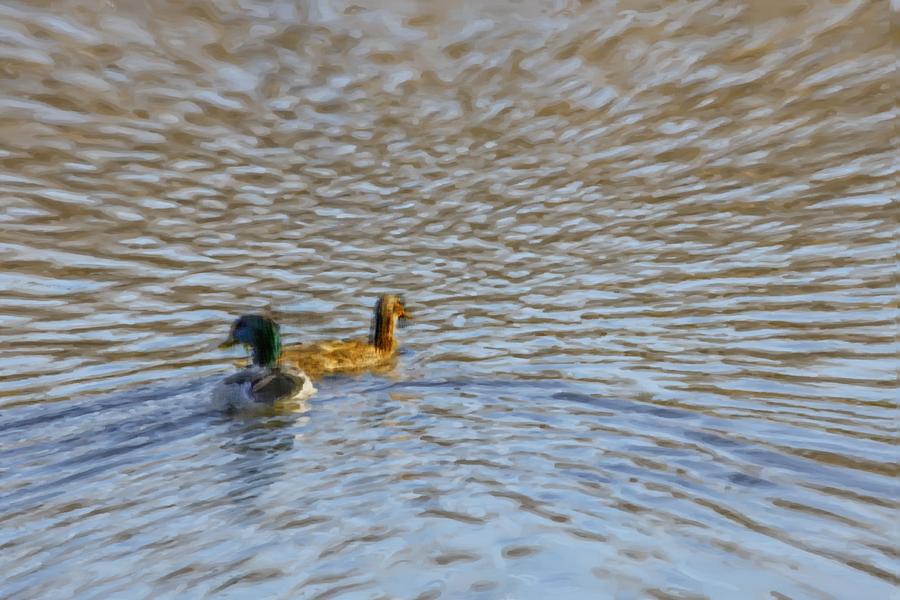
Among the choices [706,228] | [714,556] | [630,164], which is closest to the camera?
[714,556]

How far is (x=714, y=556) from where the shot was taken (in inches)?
115

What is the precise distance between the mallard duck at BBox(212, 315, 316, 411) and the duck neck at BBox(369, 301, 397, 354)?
2.34ft

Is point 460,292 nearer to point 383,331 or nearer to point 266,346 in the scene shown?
point 383,331

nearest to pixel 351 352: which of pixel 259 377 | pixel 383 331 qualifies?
pixel 383 331

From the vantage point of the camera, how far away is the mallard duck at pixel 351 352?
577 centimetres

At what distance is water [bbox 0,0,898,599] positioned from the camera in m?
3.08

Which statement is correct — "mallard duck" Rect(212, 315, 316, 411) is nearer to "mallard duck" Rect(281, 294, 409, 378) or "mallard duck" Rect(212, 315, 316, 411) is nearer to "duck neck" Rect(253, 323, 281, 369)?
"duck neck" Rect(253, 323, 281, 369)

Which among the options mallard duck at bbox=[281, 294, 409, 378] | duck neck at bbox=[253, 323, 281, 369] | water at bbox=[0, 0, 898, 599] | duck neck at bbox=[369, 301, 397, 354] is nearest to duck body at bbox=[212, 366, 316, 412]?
water at bbox=[0, 0, 898, 599]

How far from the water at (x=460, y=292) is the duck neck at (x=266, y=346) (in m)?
0.24

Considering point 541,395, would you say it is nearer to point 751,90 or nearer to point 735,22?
point 751,90

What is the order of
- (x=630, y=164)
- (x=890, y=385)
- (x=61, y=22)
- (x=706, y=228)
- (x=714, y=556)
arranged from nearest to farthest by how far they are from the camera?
(x=714, y=556) < (x=890, y=385) < (x=706, y=228) < (x=630, y=164) < (x=61, y=22)

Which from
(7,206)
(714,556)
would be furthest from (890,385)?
(7,206)

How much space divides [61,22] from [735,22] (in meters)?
6.15

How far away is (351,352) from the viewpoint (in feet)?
19.5
